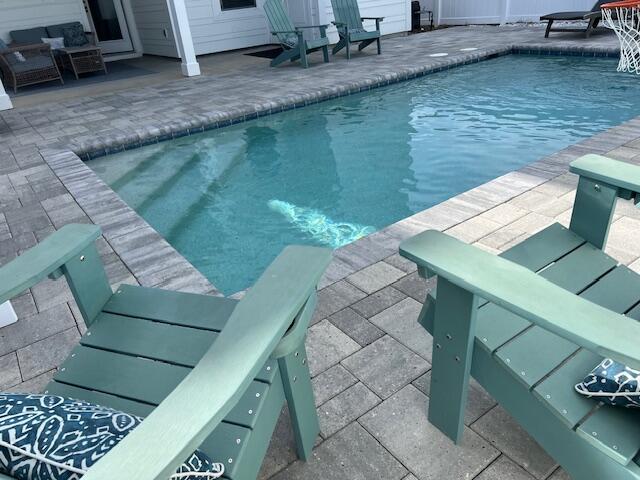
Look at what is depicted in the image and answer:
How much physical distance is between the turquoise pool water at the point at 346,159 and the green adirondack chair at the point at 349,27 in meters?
1.86

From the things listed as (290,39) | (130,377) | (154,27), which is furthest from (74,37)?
(130,377)

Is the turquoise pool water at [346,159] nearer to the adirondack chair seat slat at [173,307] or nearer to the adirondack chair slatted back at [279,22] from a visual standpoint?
the adirondack chair seat slat at [173,307]

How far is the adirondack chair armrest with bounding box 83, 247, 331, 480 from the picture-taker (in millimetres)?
595

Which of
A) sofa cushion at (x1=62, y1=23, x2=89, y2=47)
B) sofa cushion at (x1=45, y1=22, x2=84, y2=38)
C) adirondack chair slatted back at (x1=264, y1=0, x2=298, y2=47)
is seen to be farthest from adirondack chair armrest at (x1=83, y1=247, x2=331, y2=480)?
sofa cushion at (x1=45, y1=22, x2=84, y2=38)

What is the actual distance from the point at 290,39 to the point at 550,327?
7.79 metres

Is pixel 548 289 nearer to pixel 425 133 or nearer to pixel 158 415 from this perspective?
pixel 158 415

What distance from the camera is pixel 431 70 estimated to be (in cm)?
665

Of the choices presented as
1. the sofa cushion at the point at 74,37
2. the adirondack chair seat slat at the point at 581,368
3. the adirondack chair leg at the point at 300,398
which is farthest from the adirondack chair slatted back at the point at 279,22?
the adirondack chair leg at the point at 300,398

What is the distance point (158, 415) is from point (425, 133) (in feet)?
14.9

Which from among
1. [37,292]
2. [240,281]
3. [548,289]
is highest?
[548,289]

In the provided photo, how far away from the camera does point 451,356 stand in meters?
1.19

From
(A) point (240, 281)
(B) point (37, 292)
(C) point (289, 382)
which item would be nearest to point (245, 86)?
(A) point (240, 281)

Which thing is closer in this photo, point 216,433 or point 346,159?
point 216,433

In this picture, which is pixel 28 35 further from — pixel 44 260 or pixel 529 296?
pixel 529 296
